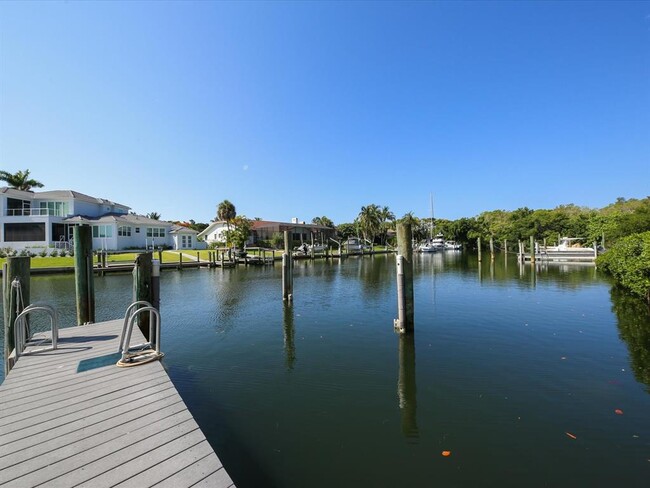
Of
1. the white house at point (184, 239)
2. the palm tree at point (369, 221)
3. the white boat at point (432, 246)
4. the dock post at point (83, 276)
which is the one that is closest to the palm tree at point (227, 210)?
the white house at point (184, 239)

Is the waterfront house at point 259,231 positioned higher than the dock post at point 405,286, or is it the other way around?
the waterfront house at point 259,231

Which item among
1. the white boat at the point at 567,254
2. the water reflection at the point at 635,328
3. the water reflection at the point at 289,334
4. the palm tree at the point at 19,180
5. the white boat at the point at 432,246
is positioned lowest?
the water reflection at the point at 635,328

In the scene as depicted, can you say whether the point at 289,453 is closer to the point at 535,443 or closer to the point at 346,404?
the point at 346,404

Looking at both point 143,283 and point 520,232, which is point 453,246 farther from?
point 143,283

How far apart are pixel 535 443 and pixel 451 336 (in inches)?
243

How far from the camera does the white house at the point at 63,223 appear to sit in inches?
1570

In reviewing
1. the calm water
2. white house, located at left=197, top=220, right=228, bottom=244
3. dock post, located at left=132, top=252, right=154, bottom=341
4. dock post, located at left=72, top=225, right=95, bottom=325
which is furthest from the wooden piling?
white house, located at left=197, top=220, right=228, bottom=244

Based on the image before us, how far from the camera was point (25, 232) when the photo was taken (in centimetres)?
4038

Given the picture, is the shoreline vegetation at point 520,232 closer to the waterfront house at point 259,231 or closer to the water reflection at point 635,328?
the water reflection at point 635,328

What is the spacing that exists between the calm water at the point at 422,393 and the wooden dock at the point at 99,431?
147 centimetres

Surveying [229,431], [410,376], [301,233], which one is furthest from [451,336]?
[301,233]

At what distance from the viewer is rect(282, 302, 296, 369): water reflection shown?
373 inches

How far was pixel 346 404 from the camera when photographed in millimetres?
6676

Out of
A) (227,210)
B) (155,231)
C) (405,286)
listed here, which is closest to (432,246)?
(227,210)
